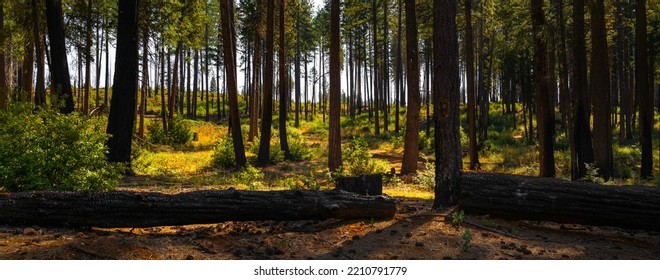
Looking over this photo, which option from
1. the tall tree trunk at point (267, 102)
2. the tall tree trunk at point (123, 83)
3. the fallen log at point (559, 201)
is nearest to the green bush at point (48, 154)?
the tall tree trunk at point (123, 83)

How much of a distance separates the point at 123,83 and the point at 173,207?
309 inches

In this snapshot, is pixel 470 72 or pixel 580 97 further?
pixel 470 72

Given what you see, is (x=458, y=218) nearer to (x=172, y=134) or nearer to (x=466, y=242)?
(x=466, y=242)

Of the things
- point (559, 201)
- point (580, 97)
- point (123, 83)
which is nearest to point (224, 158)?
point (123, 83)

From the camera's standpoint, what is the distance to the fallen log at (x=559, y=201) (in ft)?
20.6

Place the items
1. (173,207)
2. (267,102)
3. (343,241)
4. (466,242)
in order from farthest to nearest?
(267,102) < (173,207) < (343,241) < (466,242)

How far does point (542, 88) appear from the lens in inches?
487

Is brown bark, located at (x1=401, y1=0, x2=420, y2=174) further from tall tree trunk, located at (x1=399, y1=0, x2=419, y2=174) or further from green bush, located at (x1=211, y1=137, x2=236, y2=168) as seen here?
green bush, located at (x1=211, y1=137, x2=236, y2=168)

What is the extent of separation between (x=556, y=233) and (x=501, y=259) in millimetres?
1935

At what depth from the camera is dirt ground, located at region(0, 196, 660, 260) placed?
200 inches

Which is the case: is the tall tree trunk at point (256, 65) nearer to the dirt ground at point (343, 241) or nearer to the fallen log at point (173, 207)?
the fallen log at point (173, 207)

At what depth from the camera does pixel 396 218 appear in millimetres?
6891

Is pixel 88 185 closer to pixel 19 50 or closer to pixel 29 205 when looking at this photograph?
pixel 29 205
